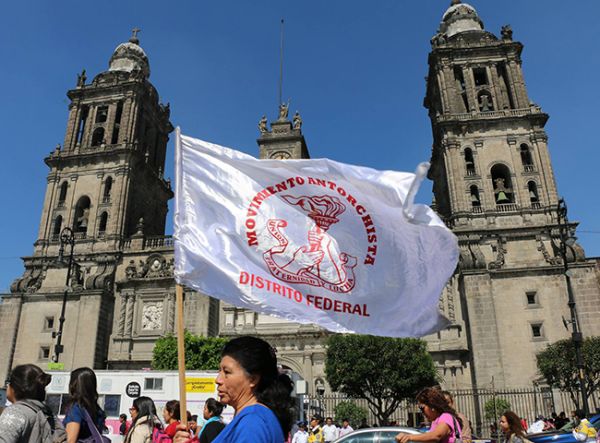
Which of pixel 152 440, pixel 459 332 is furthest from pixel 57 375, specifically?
pixel 459 332

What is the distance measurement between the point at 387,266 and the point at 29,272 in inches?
1608

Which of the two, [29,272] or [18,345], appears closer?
[18,345]

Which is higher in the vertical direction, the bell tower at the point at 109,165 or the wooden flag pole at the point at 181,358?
the bell tower at the point at 109,165

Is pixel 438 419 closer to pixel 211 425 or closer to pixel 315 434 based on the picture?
pixel 211 425

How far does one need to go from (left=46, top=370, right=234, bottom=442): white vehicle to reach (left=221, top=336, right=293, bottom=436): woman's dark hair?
62.4ft

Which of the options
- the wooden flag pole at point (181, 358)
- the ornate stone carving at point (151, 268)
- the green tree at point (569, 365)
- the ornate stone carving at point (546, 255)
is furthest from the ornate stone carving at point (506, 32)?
the wooden flag pole at point (181, 358)

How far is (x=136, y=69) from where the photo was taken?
152ft

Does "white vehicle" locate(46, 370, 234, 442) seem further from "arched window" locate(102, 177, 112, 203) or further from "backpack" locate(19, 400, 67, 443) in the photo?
"arched window" locate(102, 177, 112, 203)

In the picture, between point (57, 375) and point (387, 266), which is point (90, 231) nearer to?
point (57, 375)

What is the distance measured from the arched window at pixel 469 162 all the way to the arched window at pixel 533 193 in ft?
13.2

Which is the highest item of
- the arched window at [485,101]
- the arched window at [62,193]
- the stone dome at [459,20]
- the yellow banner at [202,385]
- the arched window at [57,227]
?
the stone dome at [459,20]

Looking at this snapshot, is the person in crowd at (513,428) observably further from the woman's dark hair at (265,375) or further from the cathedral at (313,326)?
the cathedral at (313,326)

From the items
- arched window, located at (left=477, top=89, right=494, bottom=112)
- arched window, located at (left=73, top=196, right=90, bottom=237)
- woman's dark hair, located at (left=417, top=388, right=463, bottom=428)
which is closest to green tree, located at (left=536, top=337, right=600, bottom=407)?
arched window, located at (left=477, top=89, right=494, bottom=112)

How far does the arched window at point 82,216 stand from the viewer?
41125 millimetres
